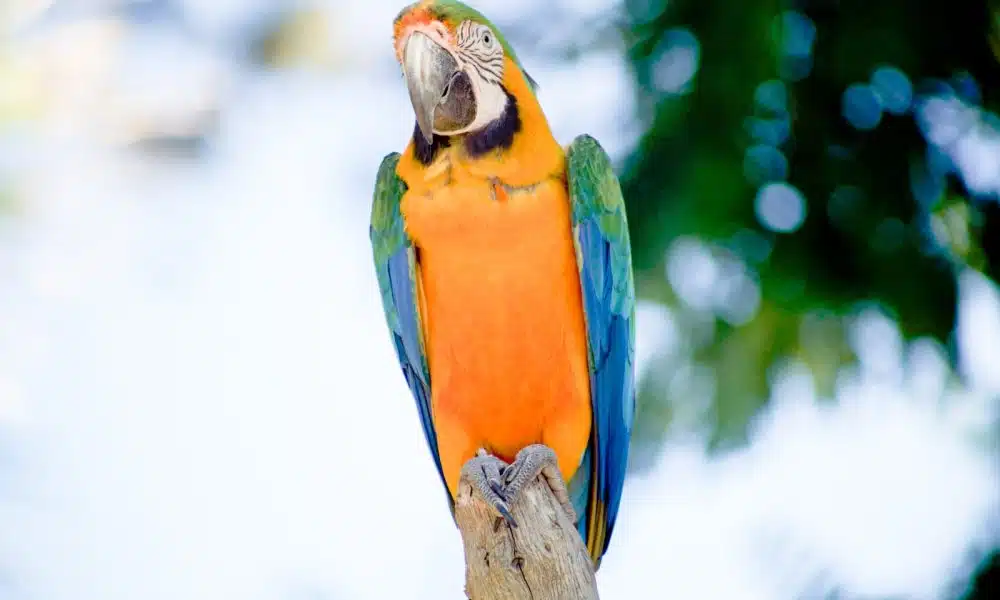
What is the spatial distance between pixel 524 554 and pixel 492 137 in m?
1.03

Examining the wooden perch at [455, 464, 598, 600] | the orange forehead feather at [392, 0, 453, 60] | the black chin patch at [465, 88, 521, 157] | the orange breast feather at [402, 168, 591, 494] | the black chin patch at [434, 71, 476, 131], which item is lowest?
the wooden perch at [455, 464, 598, 600]

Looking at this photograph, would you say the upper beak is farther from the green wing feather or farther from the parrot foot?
the parrot foot

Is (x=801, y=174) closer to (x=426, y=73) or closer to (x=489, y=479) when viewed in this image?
(x=426, y=73)

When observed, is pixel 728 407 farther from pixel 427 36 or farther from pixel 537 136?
pixel 427 36

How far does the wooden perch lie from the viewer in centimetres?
238

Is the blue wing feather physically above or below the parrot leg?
above

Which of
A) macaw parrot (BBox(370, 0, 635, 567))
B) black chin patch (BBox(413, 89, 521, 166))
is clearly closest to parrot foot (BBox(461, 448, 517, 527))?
macaw parrot (BBox(370, 0, 635, 567))

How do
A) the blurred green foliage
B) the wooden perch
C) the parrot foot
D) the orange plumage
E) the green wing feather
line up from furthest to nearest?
the blurred green foliage → the green wing feather → the orange plumage → the parrot foot → the wooden perch

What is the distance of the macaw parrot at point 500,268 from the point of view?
2730mm

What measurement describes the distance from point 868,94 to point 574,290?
4.31 ft

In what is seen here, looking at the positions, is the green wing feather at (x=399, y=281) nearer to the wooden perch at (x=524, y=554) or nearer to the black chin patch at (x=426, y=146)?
the black chin patch at (x=426, y=146)

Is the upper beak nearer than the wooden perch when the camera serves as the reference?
No

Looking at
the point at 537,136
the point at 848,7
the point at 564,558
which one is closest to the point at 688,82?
the point at 848,7

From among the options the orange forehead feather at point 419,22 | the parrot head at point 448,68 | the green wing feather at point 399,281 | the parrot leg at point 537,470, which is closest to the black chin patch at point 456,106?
the parrot head at point 448,68
